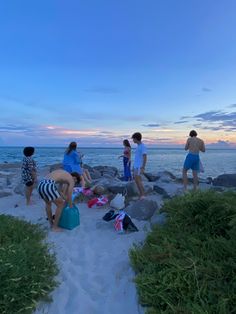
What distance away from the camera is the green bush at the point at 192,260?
3821 millimetres

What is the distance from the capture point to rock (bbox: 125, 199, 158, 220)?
7613mm

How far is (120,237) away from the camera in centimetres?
651

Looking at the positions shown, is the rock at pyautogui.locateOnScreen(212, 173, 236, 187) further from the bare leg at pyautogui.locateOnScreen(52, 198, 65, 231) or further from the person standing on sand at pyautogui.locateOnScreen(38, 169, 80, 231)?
the bare leg at pyautogui.locateOnScreen(52, 198, 65, 231)

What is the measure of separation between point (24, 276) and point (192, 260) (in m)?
2.23

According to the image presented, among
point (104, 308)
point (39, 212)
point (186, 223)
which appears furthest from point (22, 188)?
point (104, 308)

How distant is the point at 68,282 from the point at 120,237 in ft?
6.51

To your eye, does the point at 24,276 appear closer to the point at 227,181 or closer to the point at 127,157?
the point at 127,157

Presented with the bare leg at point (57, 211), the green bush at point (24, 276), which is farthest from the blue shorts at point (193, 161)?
the green bush at point (24, 276)

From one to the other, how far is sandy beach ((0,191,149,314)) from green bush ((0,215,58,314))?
0.21m

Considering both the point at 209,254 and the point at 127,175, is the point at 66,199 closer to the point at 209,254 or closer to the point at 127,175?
the point at 209,254

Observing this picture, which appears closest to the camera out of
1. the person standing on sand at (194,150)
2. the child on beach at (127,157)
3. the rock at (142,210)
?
the rock at (142,210)

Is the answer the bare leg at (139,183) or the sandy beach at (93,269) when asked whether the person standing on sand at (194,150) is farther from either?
the sandy beach at (93,269)

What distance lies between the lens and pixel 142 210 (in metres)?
7.74

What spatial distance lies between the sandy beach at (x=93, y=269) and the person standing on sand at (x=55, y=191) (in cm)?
40
